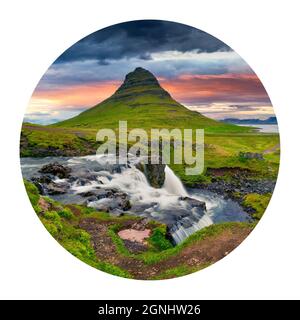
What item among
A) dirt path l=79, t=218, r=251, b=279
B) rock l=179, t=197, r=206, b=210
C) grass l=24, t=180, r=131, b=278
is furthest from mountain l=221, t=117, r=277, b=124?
Answer: grass l=24, t=180, r=131, b=278

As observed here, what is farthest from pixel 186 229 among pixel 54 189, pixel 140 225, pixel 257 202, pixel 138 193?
pixel 54 189

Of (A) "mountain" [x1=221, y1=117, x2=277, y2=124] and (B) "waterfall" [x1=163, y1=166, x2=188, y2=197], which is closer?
(B) "waterfall" [x1=163, y1=166, x2=188, y2=197]

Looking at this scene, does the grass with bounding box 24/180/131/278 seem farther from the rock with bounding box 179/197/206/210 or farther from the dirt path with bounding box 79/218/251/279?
the rock with bounding box 179/197/206/210

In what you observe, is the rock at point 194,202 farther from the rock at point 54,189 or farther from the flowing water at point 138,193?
the rock at point 54,189

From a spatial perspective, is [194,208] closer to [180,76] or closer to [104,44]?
[180,76]

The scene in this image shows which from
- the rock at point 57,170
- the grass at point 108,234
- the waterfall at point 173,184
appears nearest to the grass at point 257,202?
the grass at point 108,234

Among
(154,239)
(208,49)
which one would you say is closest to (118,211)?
(154,239)
